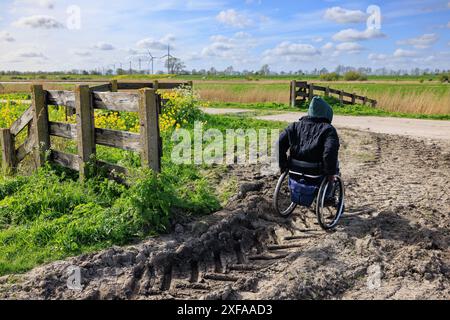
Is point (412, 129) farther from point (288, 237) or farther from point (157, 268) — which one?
point (157, 268)

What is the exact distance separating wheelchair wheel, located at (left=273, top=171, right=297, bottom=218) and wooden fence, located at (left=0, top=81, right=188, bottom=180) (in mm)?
1634

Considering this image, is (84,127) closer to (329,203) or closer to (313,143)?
(313,143)

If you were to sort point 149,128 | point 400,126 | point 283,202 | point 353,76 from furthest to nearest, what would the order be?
point 353,76 → point 400,126 → point 283,202 → point 149,128

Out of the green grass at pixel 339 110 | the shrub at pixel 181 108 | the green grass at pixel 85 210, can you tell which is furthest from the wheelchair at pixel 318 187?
the green grass at pixel 339 110

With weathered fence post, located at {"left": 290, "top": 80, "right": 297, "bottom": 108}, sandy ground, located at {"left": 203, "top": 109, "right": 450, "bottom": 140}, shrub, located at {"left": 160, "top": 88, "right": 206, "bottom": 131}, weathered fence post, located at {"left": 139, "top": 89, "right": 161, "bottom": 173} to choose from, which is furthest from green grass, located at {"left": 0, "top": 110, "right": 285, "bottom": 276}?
weathered fence post, located at {"left": 290, "top": 80, "right": 297, "bottom": 108}

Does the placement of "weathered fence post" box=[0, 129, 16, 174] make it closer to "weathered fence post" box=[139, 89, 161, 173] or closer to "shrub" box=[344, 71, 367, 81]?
"weathered fence post" box=[139, 89, 161, 173]

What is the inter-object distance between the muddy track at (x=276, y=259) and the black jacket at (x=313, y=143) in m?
0.86

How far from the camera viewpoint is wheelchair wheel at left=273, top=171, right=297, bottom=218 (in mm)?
5764

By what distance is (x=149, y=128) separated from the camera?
5984 mm

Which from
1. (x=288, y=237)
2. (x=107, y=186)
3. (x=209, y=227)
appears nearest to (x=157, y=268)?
(x=209, y=227)

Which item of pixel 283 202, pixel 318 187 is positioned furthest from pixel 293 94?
pixel 318 187

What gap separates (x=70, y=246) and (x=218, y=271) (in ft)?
5.47

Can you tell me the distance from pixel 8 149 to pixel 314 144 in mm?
5703

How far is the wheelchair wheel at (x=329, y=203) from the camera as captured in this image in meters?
5.36
